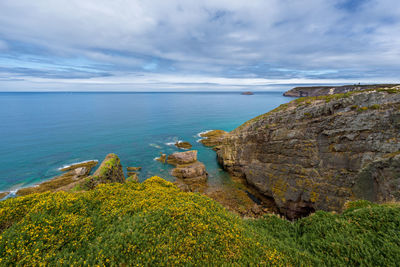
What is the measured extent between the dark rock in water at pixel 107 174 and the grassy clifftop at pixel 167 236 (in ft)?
31.1

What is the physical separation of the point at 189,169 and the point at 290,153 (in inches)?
791

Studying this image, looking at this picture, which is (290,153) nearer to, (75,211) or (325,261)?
(325,261)

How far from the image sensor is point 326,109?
25.3 meters

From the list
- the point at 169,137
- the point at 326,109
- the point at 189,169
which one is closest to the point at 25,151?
the point at 169,137

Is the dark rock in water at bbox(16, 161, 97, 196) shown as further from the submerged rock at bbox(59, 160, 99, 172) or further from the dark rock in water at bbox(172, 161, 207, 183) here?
the dark rock in water at bbox(172, 161, 207, 183)

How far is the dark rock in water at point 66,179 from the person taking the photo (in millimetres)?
30484

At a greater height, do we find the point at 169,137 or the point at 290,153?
the point at 290,153

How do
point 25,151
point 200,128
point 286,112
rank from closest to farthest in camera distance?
point 286,112 < point 25,151 < point 200,128

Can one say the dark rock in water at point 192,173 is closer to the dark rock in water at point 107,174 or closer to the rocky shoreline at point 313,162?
the rocky shoreline at point 313,162

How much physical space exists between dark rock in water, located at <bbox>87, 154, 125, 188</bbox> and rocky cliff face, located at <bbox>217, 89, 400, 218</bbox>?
23.5 m

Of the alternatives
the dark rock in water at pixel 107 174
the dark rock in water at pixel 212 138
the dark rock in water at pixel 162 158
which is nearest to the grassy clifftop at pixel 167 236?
the dark rock in water at pixel 107 174

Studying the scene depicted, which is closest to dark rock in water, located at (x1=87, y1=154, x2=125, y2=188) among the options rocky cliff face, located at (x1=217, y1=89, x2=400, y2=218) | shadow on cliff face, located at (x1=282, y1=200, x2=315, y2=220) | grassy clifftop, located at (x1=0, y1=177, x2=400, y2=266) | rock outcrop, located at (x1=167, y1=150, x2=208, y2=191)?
grassy clifftop, located at (x1=0, y1=177, x2=400, y2=266)

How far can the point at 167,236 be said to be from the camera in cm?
895

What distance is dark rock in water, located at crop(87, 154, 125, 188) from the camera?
21795 millimetres
